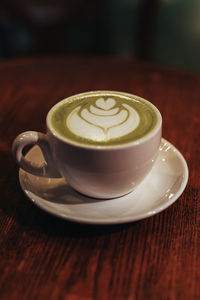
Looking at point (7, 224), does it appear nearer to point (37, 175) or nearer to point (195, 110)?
point (37, 175)

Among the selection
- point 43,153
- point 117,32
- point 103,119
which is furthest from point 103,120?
point 117,32

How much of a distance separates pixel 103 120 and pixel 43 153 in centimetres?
13

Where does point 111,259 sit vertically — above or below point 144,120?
below

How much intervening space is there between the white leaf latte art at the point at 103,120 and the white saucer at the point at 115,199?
0.12 metres

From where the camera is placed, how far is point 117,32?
7.95 feet

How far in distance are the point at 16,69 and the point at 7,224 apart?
26.1 inches

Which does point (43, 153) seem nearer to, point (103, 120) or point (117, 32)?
point (103, 120)

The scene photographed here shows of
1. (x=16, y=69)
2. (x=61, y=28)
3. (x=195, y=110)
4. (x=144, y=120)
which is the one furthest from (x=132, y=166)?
(x=61, y=28)

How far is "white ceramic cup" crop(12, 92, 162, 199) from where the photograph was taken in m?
0.55

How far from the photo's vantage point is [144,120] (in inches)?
24.4

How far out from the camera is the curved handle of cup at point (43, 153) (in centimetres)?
61

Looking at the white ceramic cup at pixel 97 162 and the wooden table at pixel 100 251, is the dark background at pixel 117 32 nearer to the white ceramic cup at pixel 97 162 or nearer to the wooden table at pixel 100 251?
the wooden table at pixel 100 251

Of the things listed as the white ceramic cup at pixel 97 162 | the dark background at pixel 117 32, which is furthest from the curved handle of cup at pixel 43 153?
the dark background at pixel 117 32

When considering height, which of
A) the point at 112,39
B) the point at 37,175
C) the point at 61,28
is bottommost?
the point at 112,39
